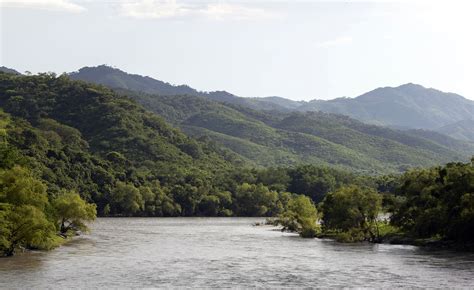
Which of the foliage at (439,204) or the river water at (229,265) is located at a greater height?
the foliage at (439,204)

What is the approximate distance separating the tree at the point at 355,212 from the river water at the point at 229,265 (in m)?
5.26

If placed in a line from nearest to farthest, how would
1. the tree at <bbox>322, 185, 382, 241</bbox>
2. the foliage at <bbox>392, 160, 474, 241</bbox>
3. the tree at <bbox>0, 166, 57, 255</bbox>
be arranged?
the tree at <bbox>0, 166, 57, 255</bbox>, the foliage at <bbox>392, 160, 474, 241</bbox>, the tree at <bbox>322, 185, 382, 241</bbox>

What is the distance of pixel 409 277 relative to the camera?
252ft

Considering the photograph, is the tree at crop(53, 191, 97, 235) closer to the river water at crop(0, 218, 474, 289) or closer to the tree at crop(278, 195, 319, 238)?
the river water at crop(0, 218, 474, 289)

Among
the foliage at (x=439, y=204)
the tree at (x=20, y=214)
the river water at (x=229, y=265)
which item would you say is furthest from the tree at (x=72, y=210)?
the foliage at (x=439, y=204)

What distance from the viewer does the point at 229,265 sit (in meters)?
88.1

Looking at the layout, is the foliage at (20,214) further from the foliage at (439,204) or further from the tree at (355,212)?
the foliage at (439,204)

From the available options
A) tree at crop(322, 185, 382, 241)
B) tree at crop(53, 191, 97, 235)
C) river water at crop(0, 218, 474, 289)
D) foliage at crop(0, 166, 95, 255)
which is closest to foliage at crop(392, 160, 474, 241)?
tree at crop(322, 185, 382, 241)

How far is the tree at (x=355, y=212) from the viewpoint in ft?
407

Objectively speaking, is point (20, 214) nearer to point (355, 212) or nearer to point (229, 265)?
point (229, 265)

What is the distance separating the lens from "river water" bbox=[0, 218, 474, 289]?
7269cm

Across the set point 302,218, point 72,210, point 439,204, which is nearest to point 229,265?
point 439,204

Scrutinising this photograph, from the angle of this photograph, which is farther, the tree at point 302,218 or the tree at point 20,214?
the tree at point 302,218

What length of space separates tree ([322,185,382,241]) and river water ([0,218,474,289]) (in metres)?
5.26
